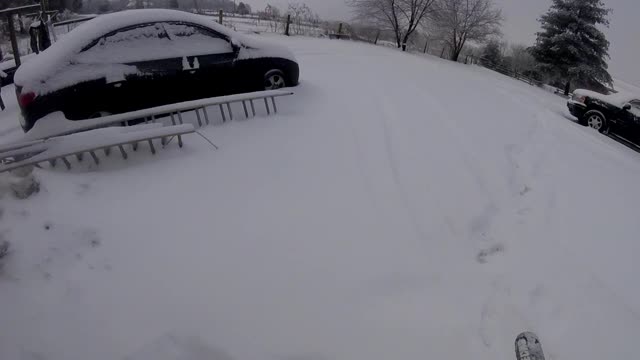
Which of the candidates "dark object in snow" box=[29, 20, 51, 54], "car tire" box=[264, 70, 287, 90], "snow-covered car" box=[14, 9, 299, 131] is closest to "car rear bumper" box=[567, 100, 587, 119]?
"car tire" box=[264, 70, 287, 90]

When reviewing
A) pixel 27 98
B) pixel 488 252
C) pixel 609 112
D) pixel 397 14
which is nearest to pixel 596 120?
Answer: pixel 609 112

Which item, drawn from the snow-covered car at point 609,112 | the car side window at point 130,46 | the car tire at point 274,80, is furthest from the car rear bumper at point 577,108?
the car side window at point 130,46

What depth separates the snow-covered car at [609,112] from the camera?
9219 mm

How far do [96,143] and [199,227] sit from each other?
1.65m

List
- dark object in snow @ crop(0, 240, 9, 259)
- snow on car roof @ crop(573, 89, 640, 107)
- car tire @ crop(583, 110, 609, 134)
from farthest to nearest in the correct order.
Result: 1. car tire @ crop(583, 110, 609, 134)
2. snow on car roof @ crop(573, 89, 640, 107)
3. dark object in snow @ crop(0, 240, 9, 259)

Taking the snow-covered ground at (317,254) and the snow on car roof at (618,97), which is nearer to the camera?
the snow-covered ground at (317,254)

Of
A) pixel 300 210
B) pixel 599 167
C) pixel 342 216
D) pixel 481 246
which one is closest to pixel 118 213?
pixel 300 210

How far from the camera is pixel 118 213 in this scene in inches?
140

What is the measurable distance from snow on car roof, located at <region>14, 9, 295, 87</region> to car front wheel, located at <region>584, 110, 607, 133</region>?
9.80m

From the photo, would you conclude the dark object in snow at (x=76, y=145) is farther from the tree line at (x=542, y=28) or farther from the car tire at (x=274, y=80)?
the tree line at (x=542, y=28)

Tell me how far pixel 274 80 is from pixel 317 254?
4.17m

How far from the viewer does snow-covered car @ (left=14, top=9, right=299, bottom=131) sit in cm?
483

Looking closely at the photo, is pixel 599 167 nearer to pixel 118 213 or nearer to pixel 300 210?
Answer: pixel 300 210

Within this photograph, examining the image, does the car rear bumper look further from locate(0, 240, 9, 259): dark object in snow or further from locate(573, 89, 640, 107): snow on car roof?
locate(0, 240, 9, 259): dark object in snow
